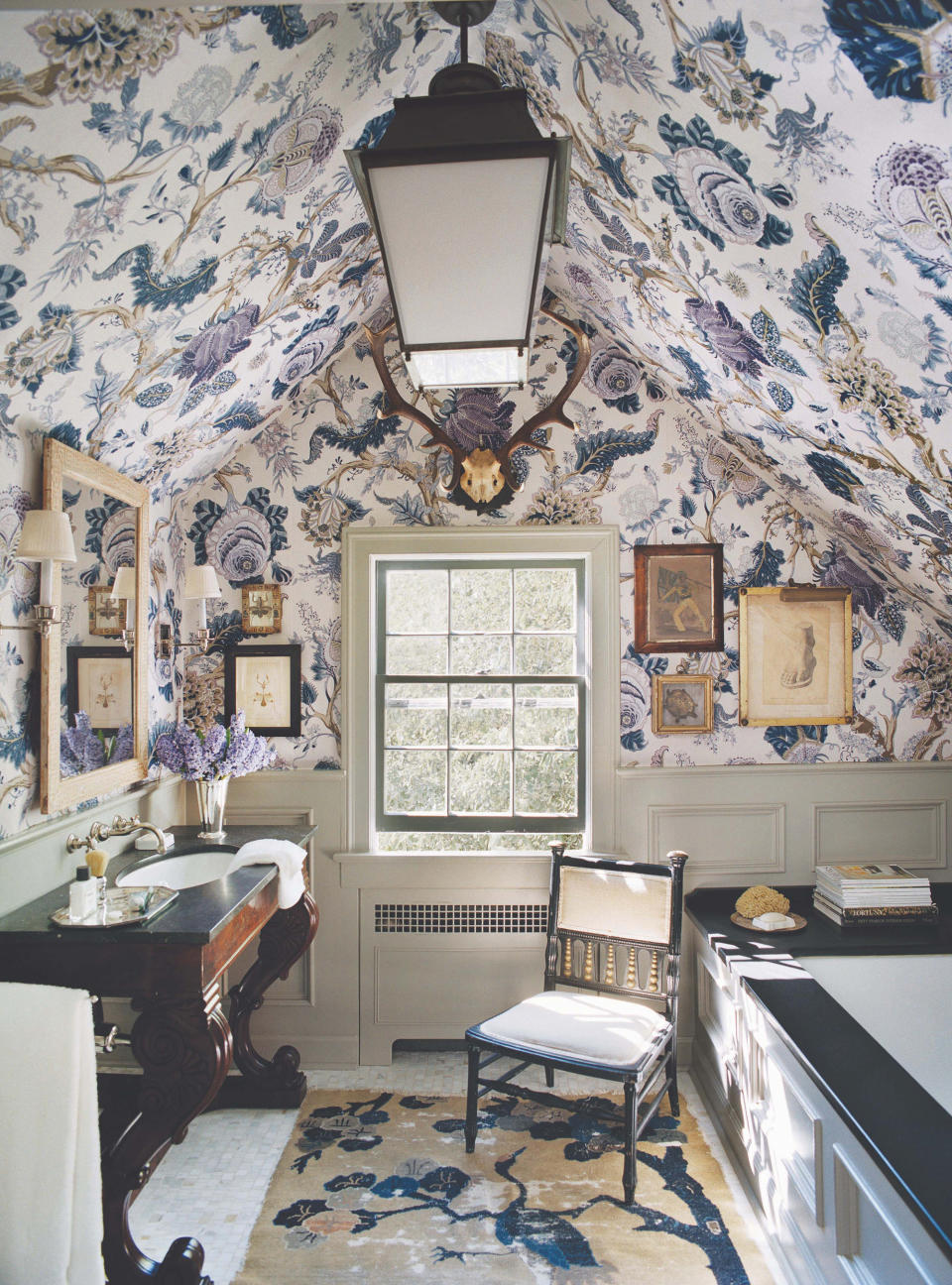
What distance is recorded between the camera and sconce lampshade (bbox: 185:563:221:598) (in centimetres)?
312

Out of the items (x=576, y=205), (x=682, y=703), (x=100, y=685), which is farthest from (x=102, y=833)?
(x=576, y=205)

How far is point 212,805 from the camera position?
9.91 feet

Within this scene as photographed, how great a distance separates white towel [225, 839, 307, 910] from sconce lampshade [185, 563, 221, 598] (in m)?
0.97

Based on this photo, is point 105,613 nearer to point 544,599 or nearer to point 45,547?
point 45,547

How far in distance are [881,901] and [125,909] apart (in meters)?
2.46

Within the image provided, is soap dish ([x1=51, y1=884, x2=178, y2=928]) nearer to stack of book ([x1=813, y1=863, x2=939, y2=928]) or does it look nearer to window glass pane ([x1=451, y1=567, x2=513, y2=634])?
window glass pane ([x1=451, y1=567, x2=513, y2=634])

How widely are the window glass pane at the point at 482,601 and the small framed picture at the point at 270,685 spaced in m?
0.67

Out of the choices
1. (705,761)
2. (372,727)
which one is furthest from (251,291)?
(705,761)

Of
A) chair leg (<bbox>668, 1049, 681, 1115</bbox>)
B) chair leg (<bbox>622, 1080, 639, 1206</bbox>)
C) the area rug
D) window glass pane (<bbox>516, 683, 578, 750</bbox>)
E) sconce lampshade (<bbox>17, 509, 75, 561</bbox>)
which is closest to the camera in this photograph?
sconce lampshade (<bbox>17, 509, 75, 561</bbox>)

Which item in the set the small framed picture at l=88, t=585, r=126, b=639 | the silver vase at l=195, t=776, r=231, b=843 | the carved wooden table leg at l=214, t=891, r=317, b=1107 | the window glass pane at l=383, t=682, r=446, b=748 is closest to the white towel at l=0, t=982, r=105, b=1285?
the small framed picture at l=88, t=585, r=126, b=639

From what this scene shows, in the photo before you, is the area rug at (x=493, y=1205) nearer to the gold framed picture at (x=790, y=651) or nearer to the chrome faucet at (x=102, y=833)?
the chrome faucet at (x=102, y=833)

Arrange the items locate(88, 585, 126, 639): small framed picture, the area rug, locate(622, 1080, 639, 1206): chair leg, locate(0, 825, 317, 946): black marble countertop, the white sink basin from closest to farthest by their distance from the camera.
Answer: locate(0, 825, 317, 946): black marble countertop < the area rug < locate(622, 1080, 639, 1206): chair leg < locate(88, 585, 126, 639): small framed picture < the white sink basin

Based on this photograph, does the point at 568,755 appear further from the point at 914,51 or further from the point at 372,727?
the point at 914,51

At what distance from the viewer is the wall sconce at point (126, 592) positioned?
108 inches
